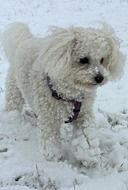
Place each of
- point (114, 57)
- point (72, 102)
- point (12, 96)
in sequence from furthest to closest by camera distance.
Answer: point (12, 96) < point (72, 102) < point (114, 57)

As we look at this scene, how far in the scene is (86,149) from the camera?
5.27 meters

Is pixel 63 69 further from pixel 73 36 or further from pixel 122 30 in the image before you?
pixel 122 30

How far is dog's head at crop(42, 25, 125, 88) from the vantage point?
4781 millimetres

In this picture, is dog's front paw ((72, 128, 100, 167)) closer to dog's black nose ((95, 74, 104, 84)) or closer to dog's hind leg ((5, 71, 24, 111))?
dog's black nose ((95, 74, 104, 84))

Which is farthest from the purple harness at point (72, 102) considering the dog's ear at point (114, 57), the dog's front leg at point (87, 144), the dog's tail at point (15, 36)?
the dog's tail at point (15, 36)

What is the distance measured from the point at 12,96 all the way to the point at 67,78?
1837 millimetres

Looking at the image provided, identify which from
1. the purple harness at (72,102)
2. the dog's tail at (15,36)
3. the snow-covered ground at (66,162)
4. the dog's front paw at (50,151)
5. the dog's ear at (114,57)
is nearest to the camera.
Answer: the snow-covered ground at (66,162)

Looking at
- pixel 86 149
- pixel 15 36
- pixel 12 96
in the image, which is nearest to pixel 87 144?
pixel 86 149

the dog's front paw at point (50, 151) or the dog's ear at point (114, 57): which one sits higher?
the dog's ear at point (114, 57)

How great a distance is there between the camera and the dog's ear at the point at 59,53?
479 cm

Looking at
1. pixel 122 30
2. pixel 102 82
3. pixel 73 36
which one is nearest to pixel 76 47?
pixel 73 36

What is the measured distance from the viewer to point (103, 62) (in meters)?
5.02

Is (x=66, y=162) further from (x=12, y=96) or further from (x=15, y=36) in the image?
(x=15, y=36)

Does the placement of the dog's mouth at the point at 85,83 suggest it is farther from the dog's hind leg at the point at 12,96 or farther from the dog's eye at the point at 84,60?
the dog's hind leg at the point at 12,96
